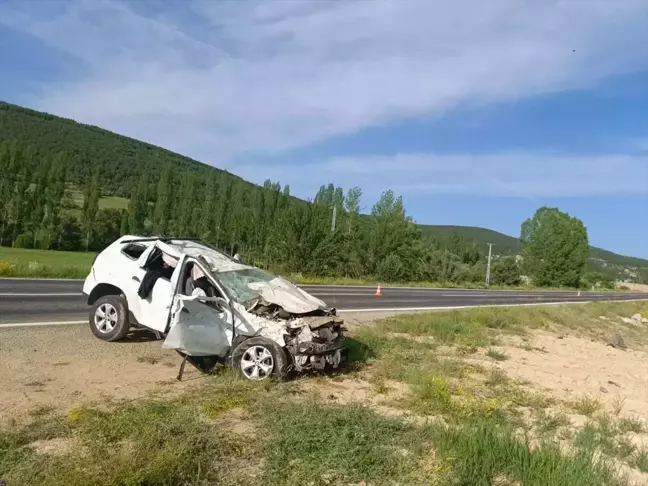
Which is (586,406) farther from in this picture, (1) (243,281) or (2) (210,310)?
(2) (210,310)

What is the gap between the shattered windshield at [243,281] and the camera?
27.5 ft

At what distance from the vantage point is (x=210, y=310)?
8.17 meters

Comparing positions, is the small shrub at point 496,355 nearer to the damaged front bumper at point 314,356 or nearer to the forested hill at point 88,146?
the damaged front bumper at point 314,356

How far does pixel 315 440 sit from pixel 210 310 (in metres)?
3.18

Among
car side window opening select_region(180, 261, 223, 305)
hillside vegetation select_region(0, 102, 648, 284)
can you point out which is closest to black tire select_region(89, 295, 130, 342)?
car side window opening select_region(180, 261, 223, 305)

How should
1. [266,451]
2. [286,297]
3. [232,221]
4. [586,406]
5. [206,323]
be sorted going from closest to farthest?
[266,451]
[206,323]
[586,406]
[286,297]
[232,221]

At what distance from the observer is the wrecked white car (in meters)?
7.91

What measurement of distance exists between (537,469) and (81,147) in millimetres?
157533

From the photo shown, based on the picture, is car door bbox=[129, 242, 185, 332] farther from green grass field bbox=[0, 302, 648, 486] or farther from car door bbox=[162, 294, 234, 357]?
green grass field bbox=[0, 302, 648, 486]

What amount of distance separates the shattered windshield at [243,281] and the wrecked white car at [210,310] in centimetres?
2

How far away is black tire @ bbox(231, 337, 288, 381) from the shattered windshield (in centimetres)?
66

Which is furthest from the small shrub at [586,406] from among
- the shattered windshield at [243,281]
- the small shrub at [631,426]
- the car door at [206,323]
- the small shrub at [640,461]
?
the car door at [206,323]

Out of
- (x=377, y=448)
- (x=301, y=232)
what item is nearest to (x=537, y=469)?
(x=377, y=448)

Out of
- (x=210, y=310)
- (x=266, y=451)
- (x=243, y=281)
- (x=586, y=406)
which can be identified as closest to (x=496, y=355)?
(x=586, y=406)
